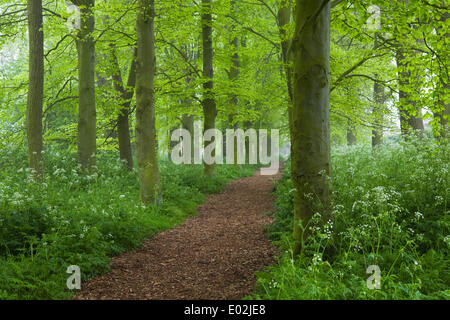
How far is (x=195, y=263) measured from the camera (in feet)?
19.6

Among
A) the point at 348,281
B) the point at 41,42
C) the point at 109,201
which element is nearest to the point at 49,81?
the point at 41,42

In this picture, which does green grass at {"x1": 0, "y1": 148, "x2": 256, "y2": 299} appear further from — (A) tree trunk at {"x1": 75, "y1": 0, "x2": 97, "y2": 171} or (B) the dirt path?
(A) tree trunk at {"x1": 75, "y1": 0, "x2": 97, "y2": 171}

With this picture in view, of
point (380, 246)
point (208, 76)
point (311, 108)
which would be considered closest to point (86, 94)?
point (208, 76)

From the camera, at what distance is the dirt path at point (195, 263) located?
470 cm

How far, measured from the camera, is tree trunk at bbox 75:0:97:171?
454 inches

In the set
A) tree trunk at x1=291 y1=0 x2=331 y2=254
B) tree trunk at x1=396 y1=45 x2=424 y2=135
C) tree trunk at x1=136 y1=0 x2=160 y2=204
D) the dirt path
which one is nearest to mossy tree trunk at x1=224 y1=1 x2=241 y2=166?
tree trunk at x1=136 y1=0 x2=160 y2=204

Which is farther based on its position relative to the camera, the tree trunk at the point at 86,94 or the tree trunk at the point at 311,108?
the tree trunk at the point at 86,94

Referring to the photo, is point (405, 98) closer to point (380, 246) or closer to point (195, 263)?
point (380, 246)

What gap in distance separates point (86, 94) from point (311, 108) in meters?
9.28

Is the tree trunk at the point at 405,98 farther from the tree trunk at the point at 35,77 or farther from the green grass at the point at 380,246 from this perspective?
the tree trunk at the point at 35,77

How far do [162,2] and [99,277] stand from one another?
8827mm

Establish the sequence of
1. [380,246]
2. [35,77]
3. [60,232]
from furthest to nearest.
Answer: [35,77]
[60,232]
[380,246]

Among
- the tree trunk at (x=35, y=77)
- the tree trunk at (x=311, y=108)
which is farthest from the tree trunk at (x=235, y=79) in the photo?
the tree trunk at (x=311, y=108)

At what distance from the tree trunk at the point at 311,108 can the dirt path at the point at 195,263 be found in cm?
120
